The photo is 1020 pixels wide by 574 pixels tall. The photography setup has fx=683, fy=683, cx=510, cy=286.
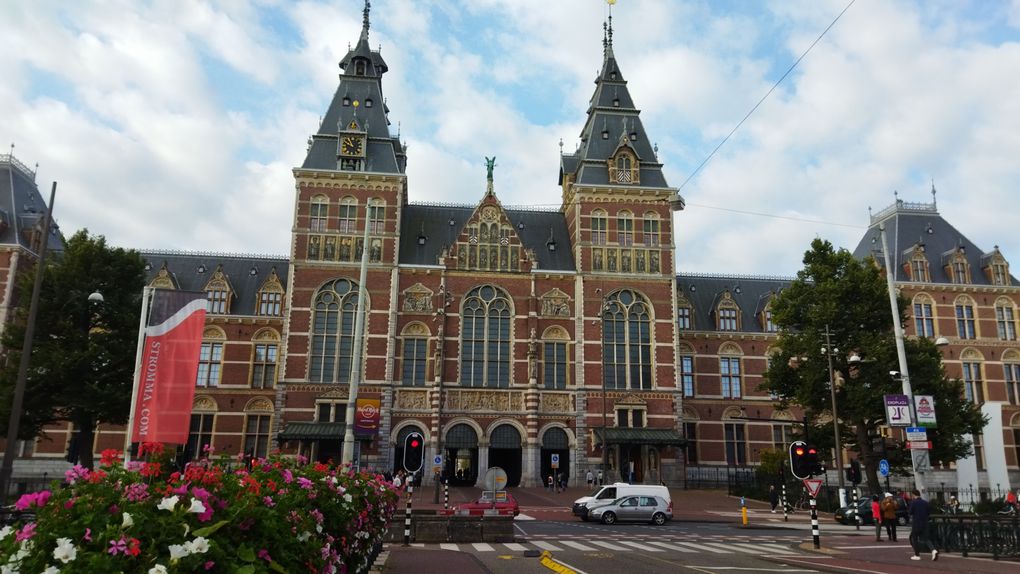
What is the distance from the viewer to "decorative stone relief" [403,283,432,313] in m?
44.0

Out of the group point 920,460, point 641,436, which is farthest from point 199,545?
point 641,436

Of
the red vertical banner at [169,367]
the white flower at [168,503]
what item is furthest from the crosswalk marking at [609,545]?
the white flower at [168,503]

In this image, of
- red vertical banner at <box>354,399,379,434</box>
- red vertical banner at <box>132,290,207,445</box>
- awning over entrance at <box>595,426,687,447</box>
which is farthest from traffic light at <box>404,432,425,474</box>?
awning over entrance at <box>595,426,687,447</box>

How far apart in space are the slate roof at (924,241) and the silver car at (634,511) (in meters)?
31.6

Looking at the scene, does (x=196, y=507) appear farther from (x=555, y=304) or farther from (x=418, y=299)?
(x=555, y=304)

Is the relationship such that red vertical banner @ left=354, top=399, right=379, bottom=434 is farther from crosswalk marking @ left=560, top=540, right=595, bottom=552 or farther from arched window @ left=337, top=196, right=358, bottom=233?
arched window @ left=337, top=196, right=358, bottom=233

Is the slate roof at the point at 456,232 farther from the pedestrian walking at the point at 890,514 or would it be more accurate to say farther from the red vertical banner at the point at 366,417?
the pedestrian walking at the point at 890,514

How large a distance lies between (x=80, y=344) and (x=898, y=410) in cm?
3398

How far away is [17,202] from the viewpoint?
44.6m

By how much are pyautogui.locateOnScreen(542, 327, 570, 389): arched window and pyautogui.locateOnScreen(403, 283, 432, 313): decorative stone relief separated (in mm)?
7883

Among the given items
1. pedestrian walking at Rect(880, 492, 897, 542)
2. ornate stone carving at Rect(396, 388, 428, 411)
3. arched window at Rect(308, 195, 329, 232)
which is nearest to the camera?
pedestrian walking at Rect(880, 492, 897, 542)

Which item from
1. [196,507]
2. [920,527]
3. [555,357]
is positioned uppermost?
[555,357]

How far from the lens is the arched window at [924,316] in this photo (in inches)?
1928

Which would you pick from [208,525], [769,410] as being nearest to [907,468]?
[769,410]
